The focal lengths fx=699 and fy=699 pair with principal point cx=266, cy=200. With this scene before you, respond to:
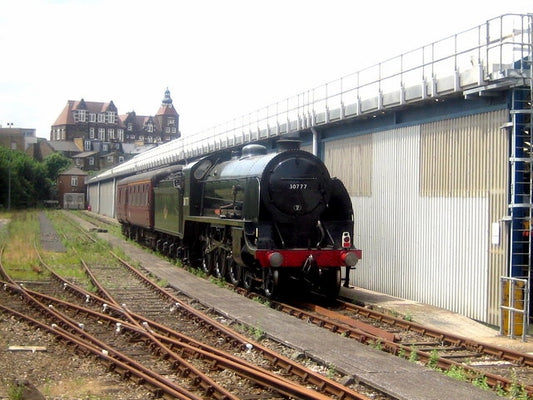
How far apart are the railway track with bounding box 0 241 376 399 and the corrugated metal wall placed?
4.86m

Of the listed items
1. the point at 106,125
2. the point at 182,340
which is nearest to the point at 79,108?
the point at 106,125

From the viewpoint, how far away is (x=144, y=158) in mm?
48875

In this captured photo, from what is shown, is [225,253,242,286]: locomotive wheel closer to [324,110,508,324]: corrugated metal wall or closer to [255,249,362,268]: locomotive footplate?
[255,249,362,268]: locomotive footplate

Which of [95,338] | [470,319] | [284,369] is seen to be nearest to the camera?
[284,369]

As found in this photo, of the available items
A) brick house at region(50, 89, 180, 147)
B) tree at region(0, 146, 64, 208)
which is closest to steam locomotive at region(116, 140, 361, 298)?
tree at region(0, 146, 64, 208)

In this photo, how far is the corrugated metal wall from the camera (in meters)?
12.3

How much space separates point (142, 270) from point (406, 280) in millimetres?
8585

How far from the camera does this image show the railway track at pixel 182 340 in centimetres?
771

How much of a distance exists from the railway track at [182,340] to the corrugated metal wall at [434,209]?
15.9 feet

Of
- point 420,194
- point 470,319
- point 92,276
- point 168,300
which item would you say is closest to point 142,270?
point 92,276

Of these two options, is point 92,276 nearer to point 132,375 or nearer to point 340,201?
point 340,201

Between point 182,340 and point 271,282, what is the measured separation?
14.6ft

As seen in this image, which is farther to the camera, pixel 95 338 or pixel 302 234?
pixel 302 234

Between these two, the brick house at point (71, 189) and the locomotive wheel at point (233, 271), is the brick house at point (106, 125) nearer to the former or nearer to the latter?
the brick house at point (71, 189)
